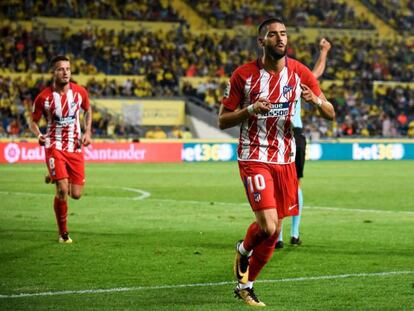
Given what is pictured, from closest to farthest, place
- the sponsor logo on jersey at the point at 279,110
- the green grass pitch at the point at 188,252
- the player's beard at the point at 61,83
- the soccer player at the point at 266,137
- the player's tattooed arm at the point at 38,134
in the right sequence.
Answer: the soccer player at the point at 266,137 → the sponsor logo on jersey at the point at 279,110 → the green grass pitch at the point at 188,252 → the player's beard at the point at 61,83 → the player's tattooed arm at the point at 38,134

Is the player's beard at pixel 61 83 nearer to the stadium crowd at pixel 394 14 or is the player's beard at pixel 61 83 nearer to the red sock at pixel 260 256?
the red sock at pixel 260 256

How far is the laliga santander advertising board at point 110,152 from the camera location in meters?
39.4

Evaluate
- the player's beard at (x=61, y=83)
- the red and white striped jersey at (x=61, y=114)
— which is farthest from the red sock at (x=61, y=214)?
the player's beard at (x=61, y=83)

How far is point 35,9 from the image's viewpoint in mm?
50906

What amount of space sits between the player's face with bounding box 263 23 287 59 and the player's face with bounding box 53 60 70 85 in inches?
220

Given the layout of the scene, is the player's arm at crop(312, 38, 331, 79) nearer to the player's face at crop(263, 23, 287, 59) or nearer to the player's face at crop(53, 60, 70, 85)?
the player's face at crop(263, 23, 287, 59)

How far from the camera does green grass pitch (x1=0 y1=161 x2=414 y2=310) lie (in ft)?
29.0

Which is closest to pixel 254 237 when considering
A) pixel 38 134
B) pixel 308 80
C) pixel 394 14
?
pixel 308 80

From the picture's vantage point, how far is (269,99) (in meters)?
8.74

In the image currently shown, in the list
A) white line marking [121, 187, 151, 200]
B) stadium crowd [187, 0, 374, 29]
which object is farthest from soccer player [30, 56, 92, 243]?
stadium crowd [187, 0, 374, 29]

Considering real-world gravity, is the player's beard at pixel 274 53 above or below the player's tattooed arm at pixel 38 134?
above

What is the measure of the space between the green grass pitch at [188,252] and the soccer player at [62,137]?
77 centimetres

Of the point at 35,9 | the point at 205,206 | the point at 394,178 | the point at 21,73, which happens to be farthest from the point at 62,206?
the point at 35,9

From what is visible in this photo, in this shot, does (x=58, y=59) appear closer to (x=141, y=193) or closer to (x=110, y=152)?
(x=141, y=193)
